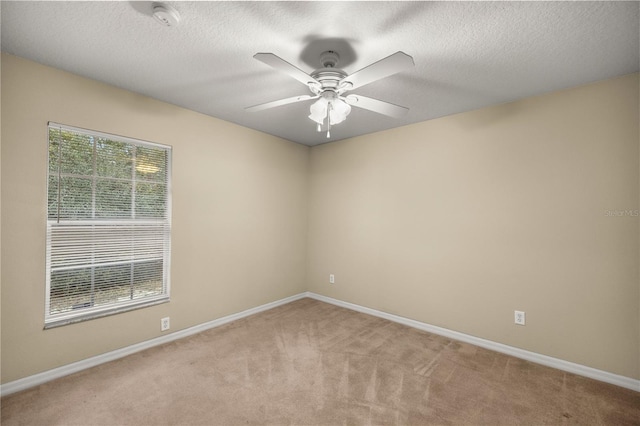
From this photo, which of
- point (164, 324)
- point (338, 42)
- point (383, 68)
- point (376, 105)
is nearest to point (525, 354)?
point (376, 105)

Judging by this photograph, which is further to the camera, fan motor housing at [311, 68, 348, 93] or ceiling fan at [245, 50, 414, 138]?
fan motor housing at [311, 68, 348, 93]

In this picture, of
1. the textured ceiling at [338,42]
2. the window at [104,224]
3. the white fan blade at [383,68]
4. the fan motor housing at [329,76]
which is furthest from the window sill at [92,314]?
the white fan blade at [383,68]

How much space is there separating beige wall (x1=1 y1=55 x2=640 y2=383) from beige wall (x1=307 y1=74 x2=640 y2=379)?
12mm

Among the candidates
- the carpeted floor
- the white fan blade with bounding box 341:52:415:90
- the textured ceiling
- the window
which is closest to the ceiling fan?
the white fan blade with bounding box 341:52:415:90

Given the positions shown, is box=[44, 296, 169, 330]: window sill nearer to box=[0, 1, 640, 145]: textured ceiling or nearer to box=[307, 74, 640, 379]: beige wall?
box=[0, 1, 640, 145]: textured ceiling

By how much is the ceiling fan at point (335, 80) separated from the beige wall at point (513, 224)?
4.60ft

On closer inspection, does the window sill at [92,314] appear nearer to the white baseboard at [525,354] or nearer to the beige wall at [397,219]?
the beige wall at [397,219]

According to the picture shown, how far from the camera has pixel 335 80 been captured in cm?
197

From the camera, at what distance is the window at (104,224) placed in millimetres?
2322

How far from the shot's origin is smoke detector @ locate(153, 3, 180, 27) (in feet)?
5.18

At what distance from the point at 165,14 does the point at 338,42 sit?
1.03m

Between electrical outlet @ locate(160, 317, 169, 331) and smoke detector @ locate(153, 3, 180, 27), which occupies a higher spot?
smoke detector @ locate(153, 3, 180, 27)

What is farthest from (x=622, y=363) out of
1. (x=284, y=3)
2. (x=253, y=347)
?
(x=284, y=3)

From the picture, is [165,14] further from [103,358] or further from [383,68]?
[103,358]
